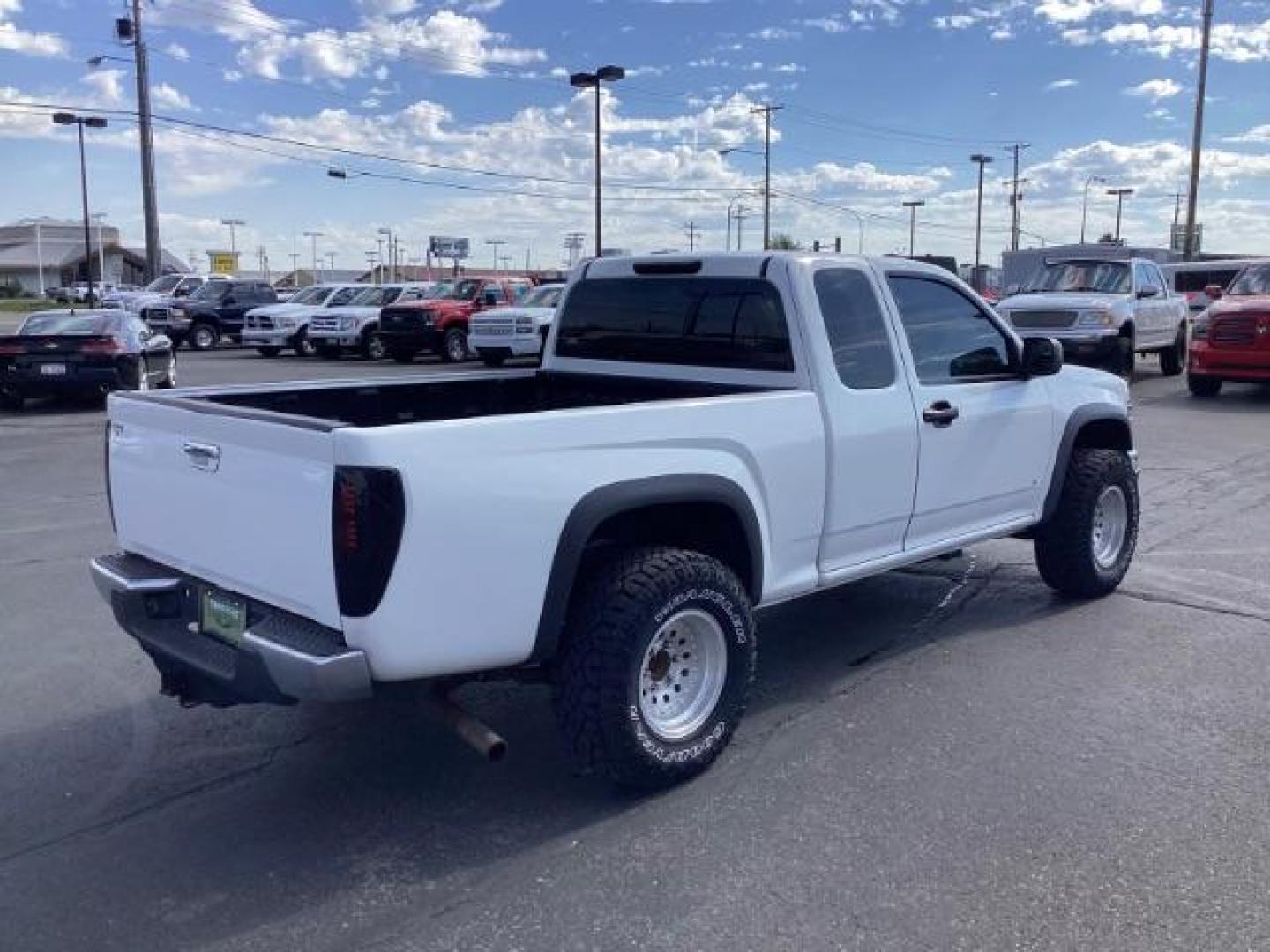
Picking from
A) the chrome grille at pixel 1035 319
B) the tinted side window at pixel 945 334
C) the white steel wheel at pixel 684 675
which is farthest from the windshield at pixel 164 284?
the white steel wheel at pixel 684 675

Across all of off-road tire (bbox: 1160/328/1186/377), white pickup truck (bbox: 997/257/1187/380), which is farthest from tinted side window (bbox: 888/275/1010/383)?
off-road tire (bbox: 1160/328/1186/377)

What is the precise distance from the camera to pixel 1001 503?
5.64m

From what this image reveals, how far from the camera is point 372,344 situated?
26.9 metres

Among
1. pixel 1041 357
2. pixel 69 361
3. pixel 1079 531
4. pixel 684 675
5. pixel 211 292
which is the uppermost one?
pixel 211 292

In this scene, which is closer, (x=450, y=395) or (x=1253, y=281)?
(x=450, y=395)

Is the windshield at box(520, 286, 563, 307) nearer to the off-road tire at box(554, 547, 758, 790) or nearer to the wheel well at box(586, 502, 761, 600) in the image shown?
the wheel well at box(586, 502, 761, 600)

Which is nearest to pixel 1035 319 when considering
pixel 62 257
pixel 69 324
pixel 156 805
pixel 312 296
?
pixel 69 324

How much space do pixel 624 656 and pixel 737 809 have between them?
2.25 feet

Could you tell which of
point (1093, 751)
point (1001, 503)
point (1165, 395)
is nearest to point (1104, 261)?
point (1165, 395)

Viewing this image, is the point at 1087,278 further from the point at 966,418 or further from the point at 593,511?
the point at 593,511

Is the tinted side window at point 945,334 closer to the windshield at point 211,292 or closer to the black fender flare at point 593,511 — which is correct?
the black fender flare at point 593,511

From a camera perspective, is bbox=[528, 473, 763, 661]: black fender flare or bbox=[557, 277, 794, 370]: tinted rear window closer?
bbox=[528, 473, 763, 661]: black fender flare

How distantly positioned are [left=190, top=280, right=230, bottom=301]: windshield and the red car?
83.7 feet

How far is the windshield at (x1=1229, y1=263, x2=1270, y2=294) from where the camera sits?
1702cm
